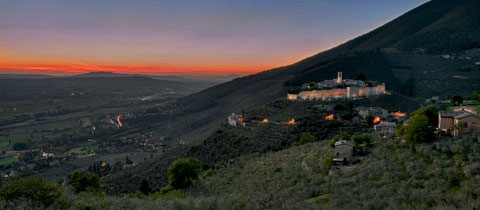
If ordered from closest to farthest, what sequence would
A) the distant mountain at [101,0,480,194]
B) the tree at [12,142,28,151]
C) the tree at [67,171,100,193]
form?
1. the tree at [67,171,100,193]
2. the distant mountain at [101,0,480,194]
3. the tree at [12,142,28,151]

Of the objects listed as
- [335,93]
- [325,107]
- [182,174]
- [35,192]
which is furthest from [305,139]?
[35,192]

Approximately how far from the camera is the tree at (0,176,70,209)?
10531mm

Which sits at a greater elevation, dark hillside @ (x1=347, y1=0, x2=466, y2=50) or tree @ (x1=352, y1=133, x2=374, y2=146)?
dark hillside @ (x1=347, y1=0, x2=466, y2=50)

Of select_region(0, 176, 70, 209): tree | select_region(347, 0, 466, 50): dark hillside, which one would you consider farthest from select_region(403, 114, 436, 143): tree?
select_region(347, 0, 466, 50): dark hillside

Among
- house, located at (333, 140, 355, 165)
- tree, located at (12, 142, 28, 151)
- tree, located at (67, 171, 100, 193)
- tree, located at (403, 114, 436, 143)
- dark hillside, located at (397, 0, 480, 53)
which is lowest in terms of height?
tree, located at (12, 142, 28, 151)

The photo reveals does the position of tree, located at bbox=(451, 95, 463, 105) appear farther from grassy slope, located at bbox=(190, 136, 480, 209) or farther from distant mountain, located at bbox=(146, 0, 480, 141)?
distant mountain, located at bbox=(146, 0, 480, 141)

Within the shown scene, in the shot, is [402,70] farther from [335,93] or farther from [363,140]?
[363,140]

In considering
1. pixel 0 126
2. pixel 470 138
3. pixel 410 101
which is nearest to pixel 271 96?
pixel 410 101

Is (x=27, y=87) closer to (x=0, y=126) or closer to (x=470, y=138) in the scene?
(x=0, y=126)

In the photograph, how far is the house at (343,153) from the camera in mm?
16406

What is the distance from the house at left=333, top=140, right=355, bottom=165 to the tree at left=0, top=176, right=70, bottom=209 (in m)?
12.9

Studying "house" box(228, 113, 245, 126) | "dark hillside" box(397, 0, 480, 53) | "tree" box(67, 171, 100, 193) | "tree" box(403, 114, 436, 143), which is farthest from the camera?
"dark hillside" box(397, 0, 480, 53)

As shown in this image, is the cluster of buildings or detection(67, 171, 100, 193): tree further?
the cluster of buildings

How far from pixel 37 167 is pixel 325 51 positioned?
4218 inches
